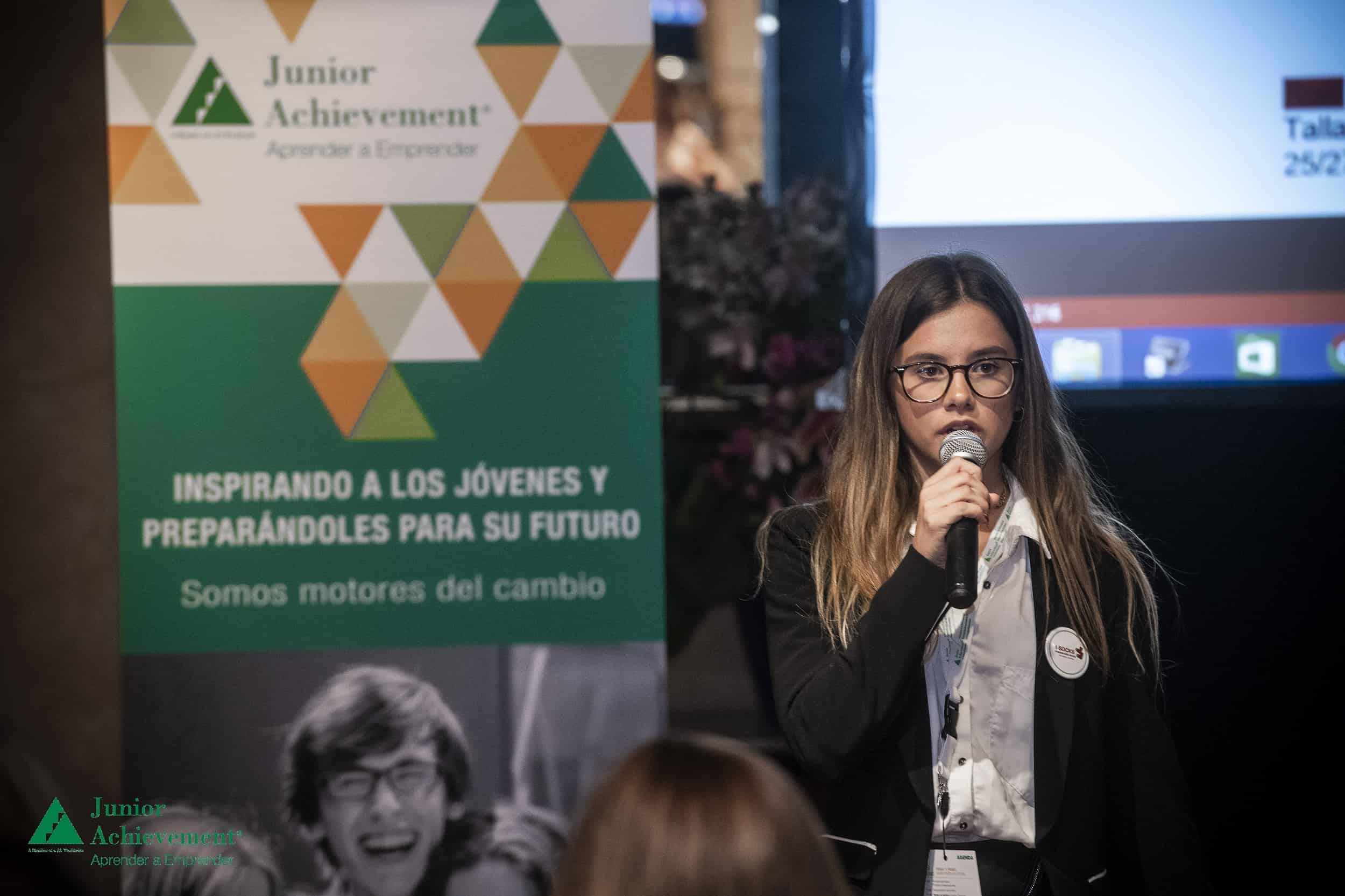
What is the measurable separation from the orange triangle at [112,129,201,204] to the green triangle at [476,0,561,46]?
762 mm

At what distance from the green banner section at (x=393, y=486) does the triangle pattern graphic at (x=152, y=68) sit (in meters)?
0.45

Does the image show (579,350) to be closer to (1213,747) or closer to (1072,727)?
(1072,727)

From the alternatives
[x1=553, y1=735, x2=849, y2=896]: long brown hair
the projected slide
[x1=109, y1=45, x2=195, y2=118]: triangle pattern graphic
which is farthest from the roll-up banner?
[x1=553, y1=735, x2=849, y2=896]: long brown hair

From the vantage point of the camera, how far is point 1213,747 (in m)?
3.00

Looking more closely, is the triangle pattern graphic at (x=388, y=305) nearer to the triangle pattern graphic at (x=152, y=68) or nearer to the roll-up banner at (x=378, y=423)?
the roll-up banner at (x=378, y=423)

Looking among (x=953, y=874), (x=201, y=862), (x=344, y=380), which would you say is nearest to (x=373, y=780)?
(x=201, y=862)

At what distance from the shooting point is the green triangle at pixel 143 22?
8.89 ft

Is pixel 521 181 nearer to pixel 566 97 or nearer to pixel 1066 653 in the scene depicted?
pixel 566 97

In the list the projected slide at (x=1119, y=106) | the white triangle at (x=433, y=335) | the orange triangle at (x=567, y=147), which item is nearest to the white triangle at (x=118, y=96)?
the white triangle at (x=433, y=335)

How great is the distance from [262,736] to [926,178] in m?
2.04

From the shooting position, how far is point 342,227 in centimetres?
276

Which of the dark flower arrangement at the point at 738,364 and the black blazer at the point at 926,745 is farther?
the dark flower arrangement at the point at 738,364

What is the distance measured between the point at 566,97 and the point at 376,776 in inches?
63.9

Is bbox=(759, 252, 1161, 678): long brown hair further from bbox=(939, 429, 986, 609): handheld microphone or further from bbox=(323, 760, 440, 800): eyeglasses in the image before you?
bbox=(323, 760, 440, 800): eyeglasses
